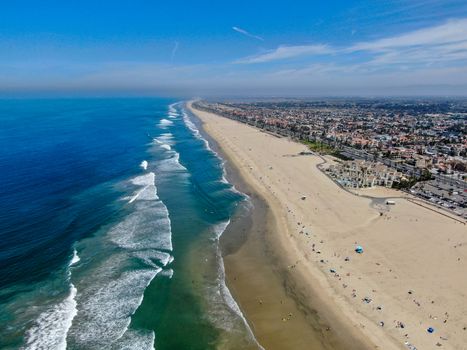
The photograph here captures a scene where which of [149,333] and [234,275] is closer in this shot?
[149,333]

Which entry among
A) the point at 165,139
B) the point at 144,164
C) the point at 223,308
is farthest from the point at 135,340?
the point at 165,139

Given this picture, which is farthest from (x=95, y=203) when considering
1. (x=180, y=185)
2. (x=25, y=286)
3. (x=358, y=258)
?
(x=358, y=258)

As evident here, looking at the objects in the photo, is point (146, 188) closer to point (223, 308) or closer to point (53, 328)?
point (223, 308)

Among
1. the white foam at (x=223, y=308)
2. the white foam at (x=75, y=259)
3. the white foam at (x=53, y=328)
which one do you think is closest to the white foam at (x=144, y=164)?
the white foam at (x=75, y=259)

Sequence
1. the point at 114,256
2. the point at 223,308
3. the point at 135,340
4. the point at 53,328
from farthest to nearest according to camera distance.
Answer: the point at 114,256
the point at 223,308
the point at 53,328
the point at 135,340

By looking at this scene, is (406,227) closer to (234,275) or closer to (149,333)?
(234,275)

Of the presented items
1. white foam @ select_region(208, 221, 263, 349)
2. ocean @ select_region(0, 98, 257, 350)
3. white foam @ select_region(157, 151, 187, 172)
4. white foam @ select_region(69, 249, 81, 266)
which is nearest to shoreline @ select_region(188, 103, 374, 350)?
white foam @ select_region(208, 221, 263, 349)
